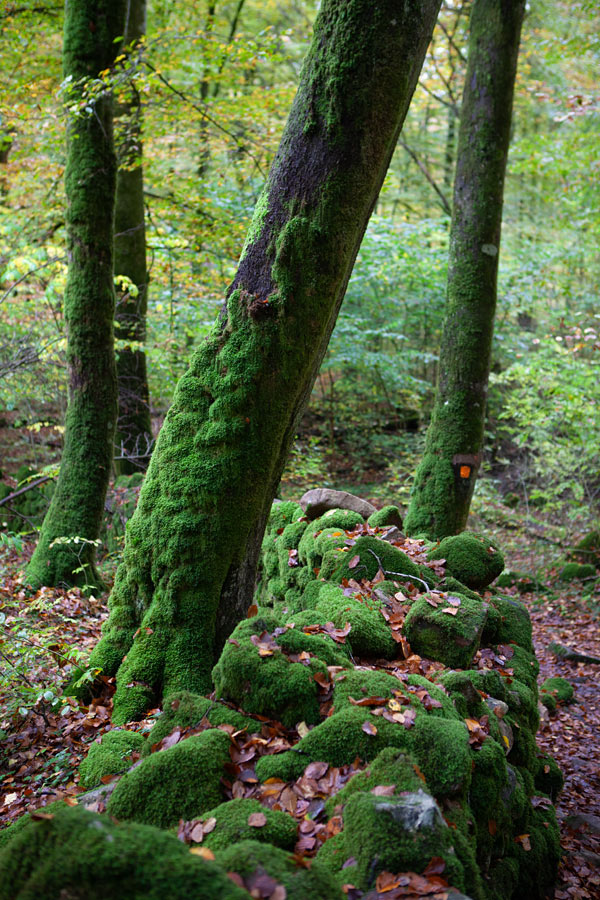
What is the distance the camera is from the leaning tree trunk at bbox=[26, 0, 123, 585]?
6945mm

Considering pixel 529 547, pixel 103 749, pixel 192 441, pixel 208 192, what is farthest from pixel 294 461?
pixel 103 749

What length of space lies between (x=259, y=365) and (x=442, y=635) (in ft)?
6.85

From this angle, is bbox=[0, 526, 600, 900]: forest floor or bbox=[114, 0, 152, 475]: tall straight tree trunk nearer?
bbox=[0, 526, 600, 900]: forest floor

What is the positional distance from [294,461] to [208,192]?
6.41m

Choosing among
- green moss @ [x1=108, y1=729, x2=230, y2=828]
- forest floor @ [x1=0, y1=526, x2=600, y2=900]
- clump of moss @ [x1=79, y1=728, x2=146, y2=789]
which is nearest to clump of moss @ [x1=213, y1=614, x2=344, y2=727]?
green moss @ [x1=108, y1=729, x2=230, y2=828]

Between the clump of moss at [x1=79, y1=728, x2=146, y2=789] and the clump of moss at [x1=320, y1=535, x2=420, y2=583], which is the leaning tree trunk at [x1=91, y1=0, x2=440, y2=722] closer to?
the clump of moss at [x1=79, y1=728, x2=146, y2=789]

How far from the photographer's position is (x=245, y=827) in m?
2.23

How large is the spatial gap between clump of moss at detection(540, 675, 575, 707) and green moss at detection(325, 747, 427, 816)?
14.8ft

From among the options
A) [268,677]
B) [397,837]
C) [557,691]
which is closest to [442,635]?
[268,677]

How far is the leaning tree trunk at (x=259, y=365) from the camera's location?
355cm

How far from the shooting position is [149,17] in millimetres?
15703

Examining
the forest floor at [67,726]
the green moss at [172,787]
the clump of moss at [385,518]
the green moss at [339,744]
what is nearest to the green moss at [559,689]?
the forest floor at [67,726]

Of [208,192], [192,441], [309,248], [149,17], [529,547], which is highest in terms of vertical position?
Answer: [149,17]

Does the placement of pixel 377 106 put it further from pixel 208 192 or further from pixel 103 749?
pixel 208 192
